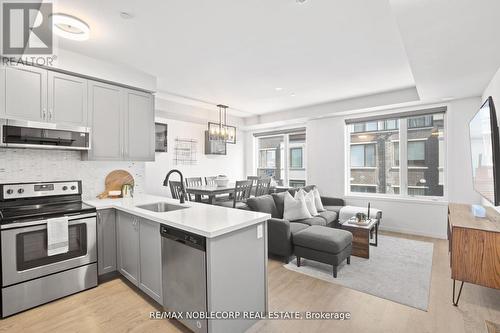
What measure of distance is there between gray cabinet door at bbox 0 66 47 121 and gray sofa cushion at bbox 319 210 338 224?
13.7 ft

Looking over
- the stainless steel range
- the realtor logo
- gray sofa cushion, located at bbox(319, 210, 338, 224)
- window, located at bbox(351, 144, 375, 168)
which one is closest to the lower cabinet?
the stainless steel range

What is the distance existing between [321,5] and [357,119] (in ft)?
12.2

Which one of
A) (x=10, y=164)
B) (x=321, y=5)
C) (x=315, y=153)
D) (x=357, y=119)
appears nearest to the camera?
(x=321, y=5)

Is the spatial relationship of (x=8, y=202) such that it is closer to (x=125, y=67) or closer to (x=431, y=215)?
(x=125, y=67)

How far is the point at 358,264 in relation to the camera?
326 cm

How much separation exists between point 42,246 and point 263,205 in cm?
262

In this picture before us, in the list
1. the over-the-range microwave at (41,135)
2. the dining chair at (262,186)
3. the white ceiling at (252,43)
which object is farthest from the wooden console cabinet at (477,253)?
the over-the-range microwave at (41,135)

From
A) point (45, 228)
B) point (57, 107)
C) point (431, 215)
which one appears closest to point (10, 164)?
point (57, 107)

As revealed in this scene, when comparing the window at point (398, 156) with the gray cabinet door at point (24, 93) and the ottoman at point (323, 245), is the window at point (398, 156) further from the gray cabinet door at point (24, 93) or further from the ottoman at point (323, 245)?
the gray cabinet door at point (24, 93)

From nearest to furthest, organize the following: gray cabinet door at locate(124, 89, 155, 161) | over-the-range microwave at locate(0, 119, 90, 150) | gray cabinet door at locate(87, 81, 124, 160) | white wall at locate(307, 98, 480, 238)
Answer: over-the-range microwave at locate(0, 119, 90, 150) → gray cabinet door at locate(87, 81, 124, 160) → gray cabinet door at locate(124, 89, 155, 161) → white wall at locate(307, 98, 480, 238)

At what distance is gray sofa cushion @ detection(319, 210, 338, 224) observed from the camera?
13.8 ft

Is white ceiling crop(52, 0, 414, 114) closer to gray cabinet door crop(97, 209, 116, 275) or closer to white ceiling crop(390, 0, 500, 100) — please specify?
white ceiling crop(390, 0, 500, 100)

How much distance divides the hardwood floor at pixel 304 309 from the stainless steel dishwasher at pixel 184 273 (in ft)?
0.81

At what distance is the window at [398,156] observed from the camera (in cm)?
461
